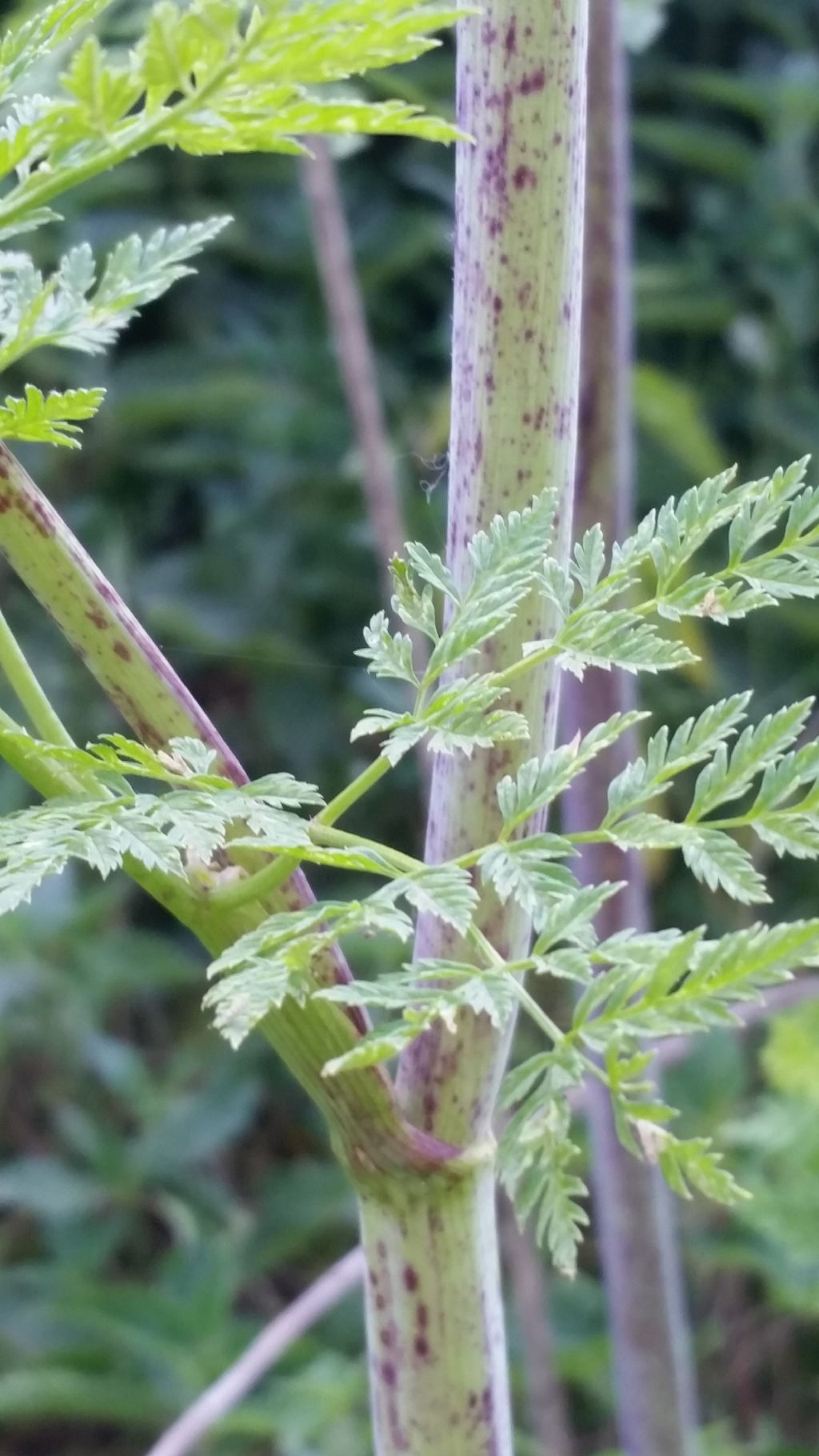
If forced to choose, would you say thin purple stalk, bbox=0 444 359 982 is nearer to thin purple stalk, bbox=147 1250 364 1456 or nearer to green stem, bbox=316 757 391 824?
green stem, bbox=316 757 391 824

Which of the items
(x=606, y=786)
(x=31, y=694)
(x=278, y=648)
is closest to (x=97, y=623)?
(x=31, y=694)

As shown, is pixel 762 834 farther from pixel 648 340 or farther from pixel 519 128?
pixel 648 340

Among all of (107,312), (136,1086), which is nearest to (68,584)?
(107,312)

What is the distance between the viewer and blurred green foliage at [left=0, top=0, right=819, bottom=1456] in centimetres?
85

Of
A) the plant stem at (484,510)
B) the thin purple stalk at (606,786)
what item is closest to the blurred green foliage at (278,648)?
the thin purple stalk at (606,786)

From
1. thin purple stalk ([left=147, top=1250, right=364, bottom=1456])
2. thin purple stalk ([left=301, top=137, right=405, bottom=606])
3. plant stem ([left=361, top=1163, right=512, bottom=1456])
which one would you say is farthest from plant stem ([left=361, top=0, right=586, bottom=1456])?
thin purple stalk ([left=301, top=137, right=405, bottom=606])

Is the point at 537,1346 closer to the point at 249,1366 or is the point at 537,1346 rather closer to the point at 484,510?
the point at 249,1366

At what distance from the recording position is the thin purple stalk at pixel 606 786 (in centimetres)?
41

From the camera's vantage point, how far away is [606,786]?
1.51ft

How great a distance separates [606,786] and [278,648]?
0.56m

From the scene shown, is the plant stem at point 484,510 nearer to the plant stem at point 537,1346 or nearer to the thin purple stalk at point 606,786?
the thin purple stalk at point 606,786

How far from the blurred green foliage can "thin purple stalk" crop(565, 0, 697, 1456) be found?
0.29 meters

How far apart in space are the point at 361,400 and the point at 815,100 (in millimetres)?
589

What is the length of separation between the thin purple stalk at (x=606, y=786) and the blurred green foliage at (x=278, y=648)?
0.29 m
